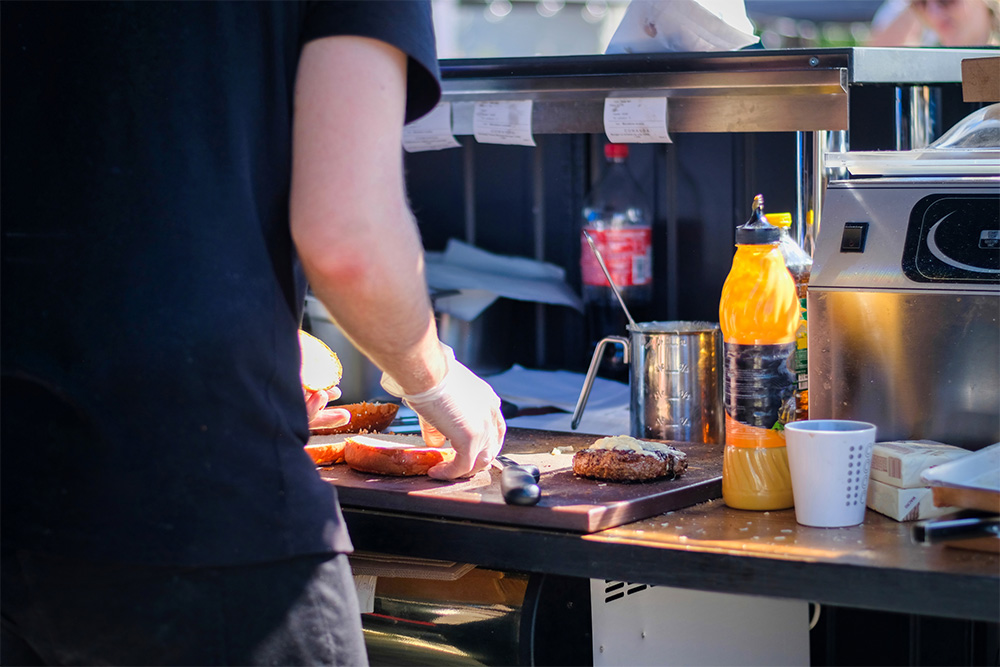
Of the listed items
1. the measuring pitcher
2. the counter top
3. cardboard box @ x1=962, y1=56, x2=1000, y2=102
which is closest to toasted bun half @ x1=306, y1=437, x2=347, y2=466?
the counter top

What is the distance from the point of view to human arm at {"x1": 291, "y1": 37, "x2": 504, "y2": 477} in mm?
962

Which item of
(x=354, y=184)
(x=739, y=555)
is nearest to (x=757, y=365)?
(x=739, y=555)

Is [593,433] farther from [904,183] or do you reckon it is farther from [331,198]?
[331,198]

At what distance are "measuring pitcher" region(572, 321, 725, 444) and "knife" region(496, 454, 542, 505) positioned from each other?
0.42 metres

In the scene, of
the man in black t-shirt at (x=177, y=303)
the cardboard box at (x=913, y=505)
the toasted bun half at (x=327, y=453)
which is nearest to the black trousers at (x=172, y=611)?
the man in black t-shirt at (x=177, y=303)

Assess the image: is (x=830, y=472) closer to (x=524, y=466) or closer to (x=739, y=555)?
(x=739, y=555)

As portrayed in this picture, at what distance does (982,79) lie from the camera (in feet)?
4.68

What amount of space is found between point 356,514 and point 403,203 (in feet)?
1.51

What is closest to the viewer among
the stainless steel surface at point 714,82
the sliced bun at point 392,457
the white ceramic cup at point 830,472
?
the white ceramic cup at point 830,472

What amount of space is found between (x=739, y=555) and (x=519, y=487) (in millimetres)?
258

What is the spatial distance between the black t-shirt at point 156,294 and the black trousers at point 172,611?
22 mm

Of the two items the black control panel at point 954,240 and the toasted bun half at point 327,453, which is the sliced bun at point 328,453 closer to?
the toasted bun half at point 327,453

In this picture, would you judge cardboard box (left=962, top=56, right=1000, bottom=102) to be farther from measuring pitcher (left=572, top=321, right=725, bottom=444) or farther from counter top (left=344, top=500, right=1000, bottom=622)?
counter top (left=344, top=500, right=1000, bottom=622)

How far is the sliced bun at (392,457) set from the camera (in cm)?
139
